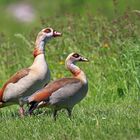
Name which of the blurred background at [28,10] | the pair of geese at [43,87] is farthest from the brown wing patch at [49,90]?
the blurred background at [28,10]

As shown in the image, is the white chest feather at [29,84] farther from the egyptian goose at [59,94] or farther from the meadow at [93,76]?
the egyptian goose at [59,94]

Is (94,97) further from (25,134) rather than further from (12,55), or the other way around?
(25,134)

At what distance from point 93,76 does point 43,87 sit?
2821mm

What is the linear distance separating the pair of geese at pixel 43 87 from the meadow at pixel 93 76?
228 millimetres

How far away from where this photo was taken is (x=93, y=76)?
1412cm

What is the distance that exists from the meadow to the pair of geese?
0.23 metres

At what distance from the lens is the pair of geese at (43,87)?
1042 centimetres

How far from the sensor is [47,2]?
96.8ft

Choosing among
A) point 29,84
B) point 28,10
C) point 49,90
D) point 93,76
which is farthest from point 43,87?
point 28,10

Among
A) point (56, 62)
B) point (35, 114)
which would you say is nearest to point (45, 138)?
point (35, 114)

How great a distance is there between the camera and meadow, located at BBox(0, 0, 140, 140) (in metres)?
9.28

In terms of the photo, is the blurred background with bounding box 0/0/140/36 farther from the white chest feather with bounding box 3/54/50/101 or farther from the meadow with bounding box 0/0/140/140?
the white chest feather with bounding box 3/54/50/101

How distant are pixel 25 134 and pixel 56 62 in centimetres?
544

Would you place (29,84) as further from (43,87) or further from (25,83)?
(43,87)
